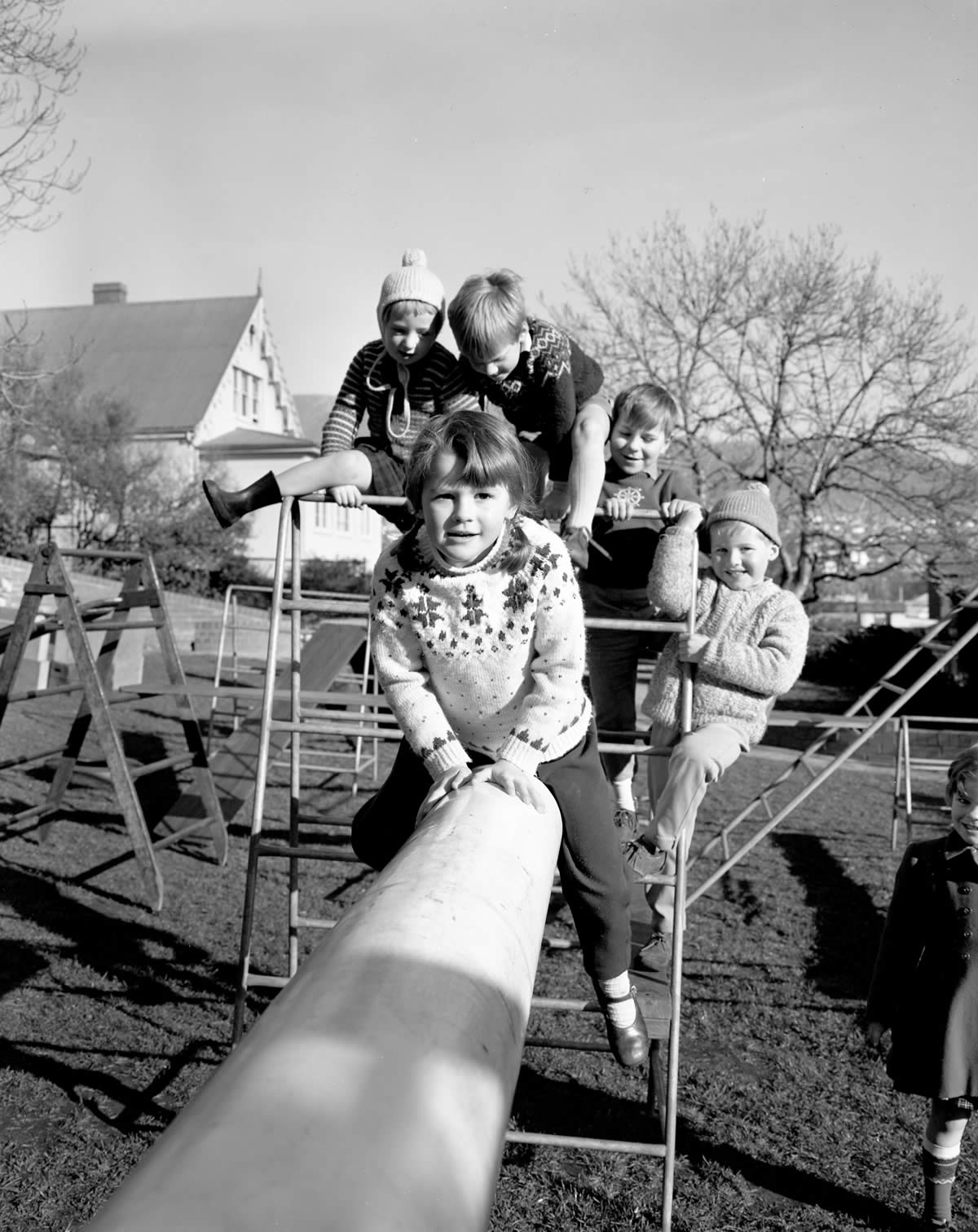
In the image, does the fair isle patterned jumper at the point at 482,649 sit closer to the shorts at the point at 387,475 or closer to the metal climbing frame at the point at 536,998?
the metal climbing frame at the point at 536,998

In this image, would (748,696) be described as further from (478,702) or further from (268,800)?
(268,800)

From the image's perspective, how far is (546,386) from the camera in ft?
13.2

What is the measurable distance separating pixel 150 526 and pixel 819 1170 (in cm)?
2357

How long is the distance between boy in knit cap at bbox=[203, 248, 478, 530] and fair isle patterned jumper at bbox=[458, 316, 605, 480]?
0.13 metres

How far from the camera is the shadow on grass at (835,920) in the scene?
6062mm

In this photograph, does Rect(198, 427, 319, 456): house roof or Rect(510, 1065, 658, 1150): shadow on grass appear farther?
Rect(198, 427, 319, 456): house roof

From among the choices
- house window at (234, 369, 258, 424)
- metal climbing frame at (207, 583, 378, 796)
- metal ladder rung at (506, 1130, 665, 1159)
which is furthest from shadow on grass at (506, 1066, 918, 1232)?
house window at (234, 369, 258, 424)

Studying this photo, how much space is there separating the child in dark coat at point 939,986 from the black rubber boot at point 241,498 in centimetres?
250

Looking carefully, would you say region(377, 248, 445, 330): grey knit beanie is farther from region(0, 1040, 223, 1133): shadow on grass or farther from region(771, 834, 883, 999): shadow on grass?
region(771, 834, 883, 999): shadow on grass

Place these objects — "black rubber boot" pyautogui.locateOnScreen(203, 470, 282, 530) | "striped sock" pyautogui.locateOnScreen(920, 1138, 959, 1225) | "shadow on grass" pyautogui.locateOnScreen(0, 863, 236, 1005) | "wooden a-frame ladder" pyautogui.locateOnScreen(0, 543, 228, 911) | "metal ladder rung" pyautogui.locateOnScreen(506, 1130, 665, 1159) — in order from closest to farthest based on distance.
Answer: "metal ladder rung" pyautogui.locateOnScreen(506, 1130, 665, 1159) < "striped sock" pyautogui.locateOnScreen(920, 1138, 959, 1225) < "black rubber boot" pyautogui.locateOnScreen(203, 470, 282, 530) < "shadow on grass" pyautogui.locateOnScreen(0, 863, 236, 1005) < "wooden a-frame ladder" pyautogui.locateOnScreen(0, 543, 228, 911)

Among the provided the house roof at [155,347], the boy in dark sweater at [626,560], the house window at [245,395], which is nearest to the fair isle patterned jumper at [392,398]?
the boy in dark sweater at [626,560]

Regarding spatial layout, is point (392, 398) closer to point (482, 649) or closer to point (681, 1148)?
point (482, 649)

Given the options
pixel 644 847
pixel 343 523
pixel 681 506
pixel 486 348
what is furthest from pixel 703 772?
pixel 343 523

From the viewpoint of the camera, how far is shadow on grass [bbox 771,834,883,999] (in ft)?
19.9
